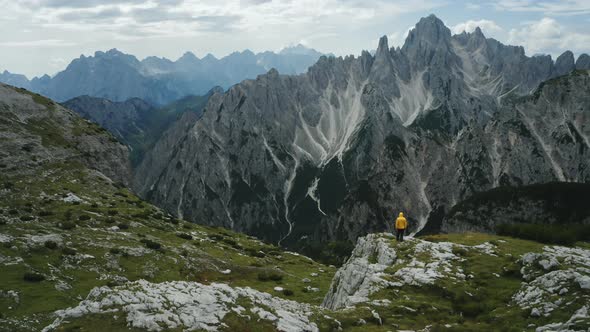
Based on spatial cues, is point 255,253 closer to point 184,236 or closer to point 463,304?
point 184,236

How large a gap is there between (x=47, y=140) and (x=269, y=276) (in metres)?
65.7

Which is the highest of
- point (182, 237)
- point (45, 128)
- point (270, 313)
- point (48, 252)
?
point (45, 128)

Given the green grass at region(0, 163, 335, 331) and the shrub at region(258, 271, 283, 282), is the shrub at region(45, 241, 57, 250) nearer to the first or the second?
the green grass at region(0, 163, 335, 331)

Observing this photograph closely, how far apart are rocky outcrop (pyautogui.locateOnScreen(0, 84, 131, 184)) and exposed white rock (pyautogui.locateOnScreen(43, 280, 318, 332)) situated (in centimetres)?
6291

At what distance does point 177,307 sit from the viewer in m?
27.7

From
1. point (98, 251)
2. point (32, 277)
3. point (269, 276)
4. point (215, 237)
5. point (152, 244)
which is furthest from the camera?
point (215, 237)

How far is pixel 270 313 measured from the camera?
29453 mm

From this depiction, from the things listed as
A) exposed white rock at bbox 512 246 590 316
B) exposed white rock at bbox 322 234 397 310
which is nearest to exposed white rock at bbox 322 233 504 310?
exposed white rock at bbox 322 234 397 310

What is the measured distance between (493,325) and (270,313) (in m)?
15.6

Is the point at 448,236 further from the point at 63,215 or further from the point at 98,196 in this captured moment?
Result: the point at 98,196

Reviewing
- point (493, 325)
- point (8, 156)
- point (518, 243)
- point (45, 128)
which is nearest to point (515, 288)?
point (493, 325)

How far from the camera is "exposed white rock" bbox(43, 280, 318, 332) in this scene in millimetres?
26094

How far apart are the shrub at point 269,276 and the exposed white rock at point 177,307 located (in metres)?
26.8

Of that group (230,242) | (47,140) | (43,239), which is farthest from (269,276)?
(47,140)
